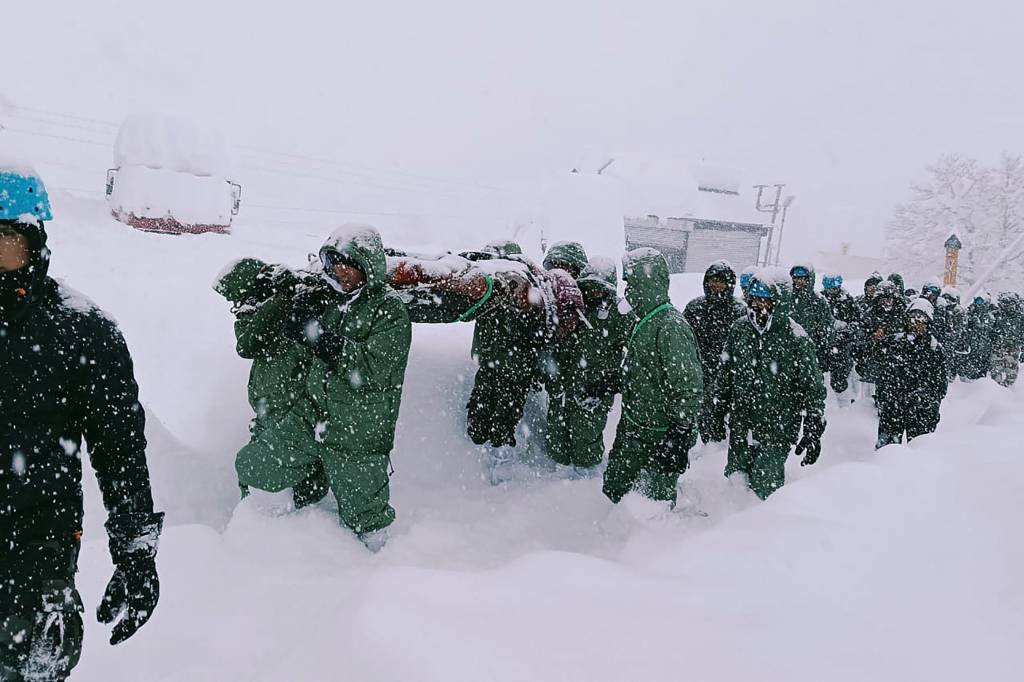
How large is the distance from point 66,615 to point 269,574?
1.62m

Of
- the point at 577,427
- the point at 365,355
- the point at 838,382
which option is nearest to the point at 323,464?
the point at 365,355

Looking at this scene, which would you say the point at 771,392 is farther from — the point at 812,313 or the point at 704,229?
the point at 704,229

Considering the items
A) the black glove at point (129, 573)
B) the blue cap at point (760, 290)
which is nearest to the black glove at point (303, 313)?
the black glove at point (129, 573)

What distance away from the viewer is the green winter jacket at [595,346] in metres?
5.22

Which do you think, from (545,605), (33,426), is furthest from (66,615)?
(545,605)

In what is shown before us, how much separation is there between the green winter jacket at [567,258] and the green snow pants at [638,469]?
1.67 meters

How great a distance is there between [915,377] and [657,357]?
10.6ft

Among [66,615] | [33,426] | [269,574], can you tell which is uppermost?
[33,426]

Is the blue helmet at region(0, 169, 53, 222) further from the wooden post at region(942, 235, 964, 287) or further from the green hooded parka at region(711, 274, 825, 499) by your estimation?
the wooden post at region(942, 235, 964, 287)

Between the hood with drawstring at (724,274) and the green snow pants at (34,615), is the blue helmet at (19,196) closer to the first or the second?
the green snow pants at (34,615)

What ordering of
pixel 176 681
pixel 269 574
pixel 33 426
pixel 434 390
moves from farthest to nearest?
pixel 434 390
pixel 269 574
pixel 176 681
pixel 33 426

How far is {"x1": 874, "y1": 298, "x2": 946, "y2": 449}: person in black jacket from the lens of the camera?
5750 millimetres

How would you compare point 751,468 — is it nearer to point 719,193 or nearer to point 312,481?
point 312,481

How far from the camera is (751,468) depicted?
4938 millimetres
